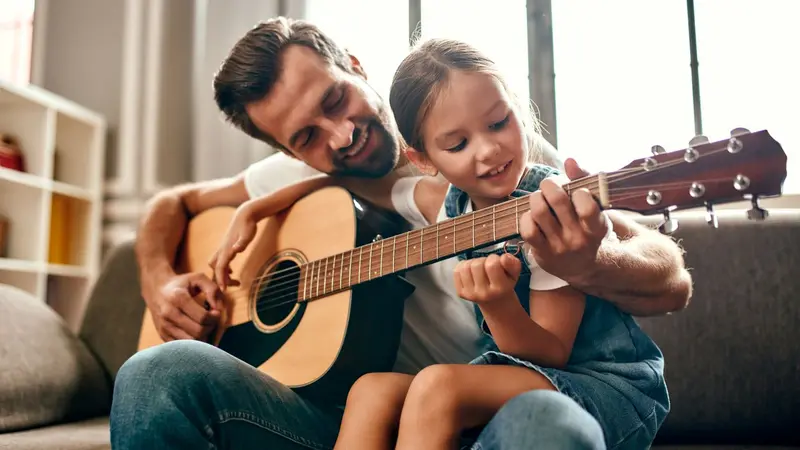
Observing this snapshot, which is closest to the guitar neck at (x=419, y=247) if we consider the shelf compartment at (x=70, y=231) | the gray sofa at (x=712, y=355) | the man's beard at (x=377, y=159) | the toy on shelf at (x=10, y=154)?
the man's beard at (x=377, y=159)

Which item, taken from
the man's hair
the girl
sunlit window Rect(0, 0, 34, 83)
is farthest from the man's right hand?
sunlit window Rect(0, 0, 34, 83)

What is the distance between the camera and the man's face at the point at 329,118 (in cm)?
127

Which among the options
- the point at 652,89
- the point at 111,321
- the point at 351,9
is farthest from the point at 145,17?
the point at 652,89

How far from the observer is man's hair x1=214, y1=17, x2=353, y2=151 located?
1316mm

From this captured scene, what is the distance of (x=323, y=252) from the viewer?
120 centimetres

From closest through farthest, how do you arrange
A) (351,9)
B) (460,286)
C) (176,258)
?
(460,286), (176,258), (351,9)

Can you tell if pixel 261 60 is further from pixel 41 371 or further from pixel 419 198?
pixel 41 371

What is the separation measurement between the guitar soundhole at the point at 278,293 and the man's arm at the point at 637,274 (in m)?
0.52

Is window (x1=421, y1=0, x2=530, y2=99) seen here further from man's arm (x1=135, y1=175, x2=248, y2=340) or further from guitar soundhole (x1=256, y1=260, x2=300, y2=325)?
guitar soundhole (x1=256, y1=260, x2=300, y2=325)

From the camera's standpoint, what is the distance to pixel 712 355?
1419mm

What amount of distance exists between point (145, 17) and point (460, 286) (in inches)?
87.6

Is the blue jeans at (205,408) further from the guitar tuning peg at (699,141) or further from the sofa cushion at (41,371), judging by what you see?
the sofa cushion at (41,371)

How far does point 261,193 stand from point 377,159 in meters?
0.38

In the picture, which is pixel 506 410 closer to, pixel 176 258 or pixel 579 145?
pixel 176 258
